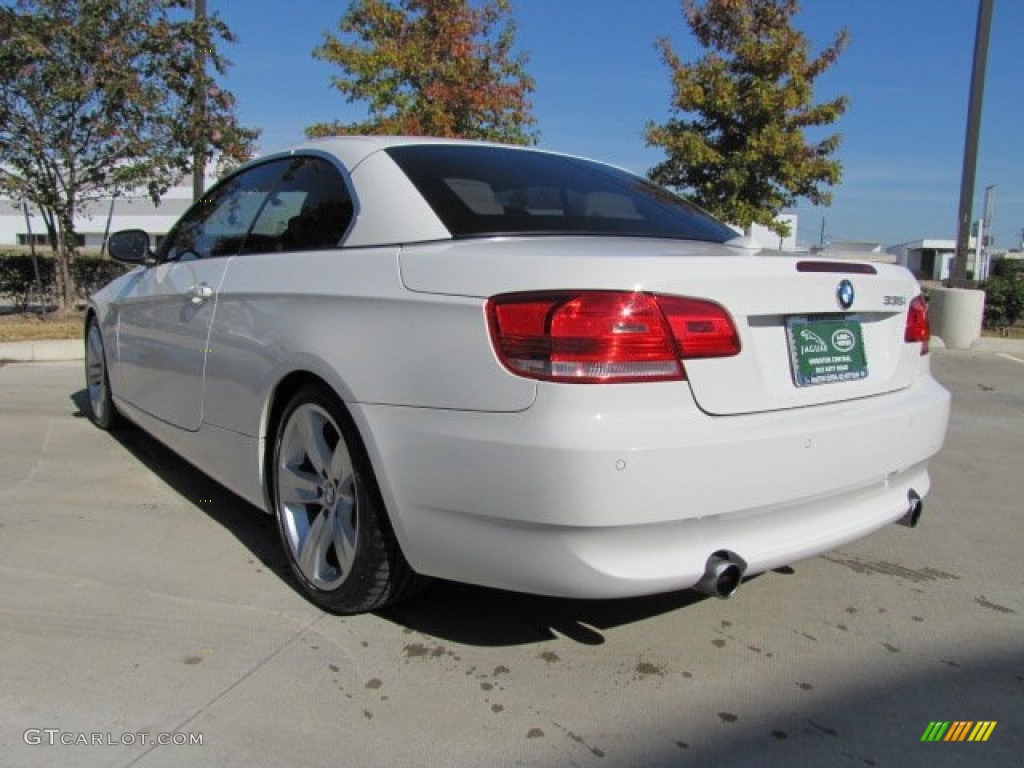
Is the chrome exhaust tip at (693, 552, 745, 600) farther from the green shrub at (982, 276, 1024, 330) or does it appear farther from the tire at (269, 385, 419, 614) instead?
the green shrub at (982, 276, 1024, 330)

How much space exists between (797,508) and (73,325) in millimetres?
10659

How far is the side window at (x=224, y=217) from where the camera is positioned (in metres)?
3.72

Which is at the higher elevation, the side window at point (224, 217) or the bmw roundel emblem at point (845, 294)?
the side window at point (224, 217)

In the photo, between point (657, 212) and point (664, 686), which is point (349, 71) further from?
point (664, 686)

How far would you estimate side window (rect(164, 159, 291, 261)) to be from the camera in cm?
372

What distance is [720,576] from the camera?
2344mm

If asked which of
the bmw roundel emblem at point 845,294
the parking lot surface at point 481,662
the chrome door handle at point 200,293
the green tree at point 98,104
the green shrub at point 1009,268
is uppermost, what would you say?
the green tree at point 98,104

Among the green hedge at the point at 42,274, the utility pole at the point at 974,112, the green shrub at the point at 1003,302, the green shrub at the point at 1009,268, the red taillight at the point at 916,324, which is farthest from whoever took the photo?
the green shrub at the point at 1009,268

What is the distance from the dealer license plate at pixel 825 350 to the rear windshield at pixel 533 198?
0.61 m

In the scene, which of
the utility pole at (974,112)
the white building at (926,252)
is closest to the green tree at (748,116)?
the utility pole at (974,112)

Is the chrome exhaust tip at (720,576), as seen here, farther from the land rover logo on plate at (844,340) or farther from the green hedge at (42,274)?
the green hedge at (42,274)

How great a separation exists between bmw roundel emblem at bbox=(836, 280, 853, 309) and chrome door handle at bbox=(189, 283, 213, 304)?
2.38 metres

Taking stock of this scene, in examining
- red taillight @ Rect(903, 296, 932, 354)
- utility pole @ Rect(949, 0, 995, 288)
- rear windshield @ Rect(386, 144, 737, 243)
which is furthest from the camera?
utility pole @ Rect(949, 0, 995, 288)
